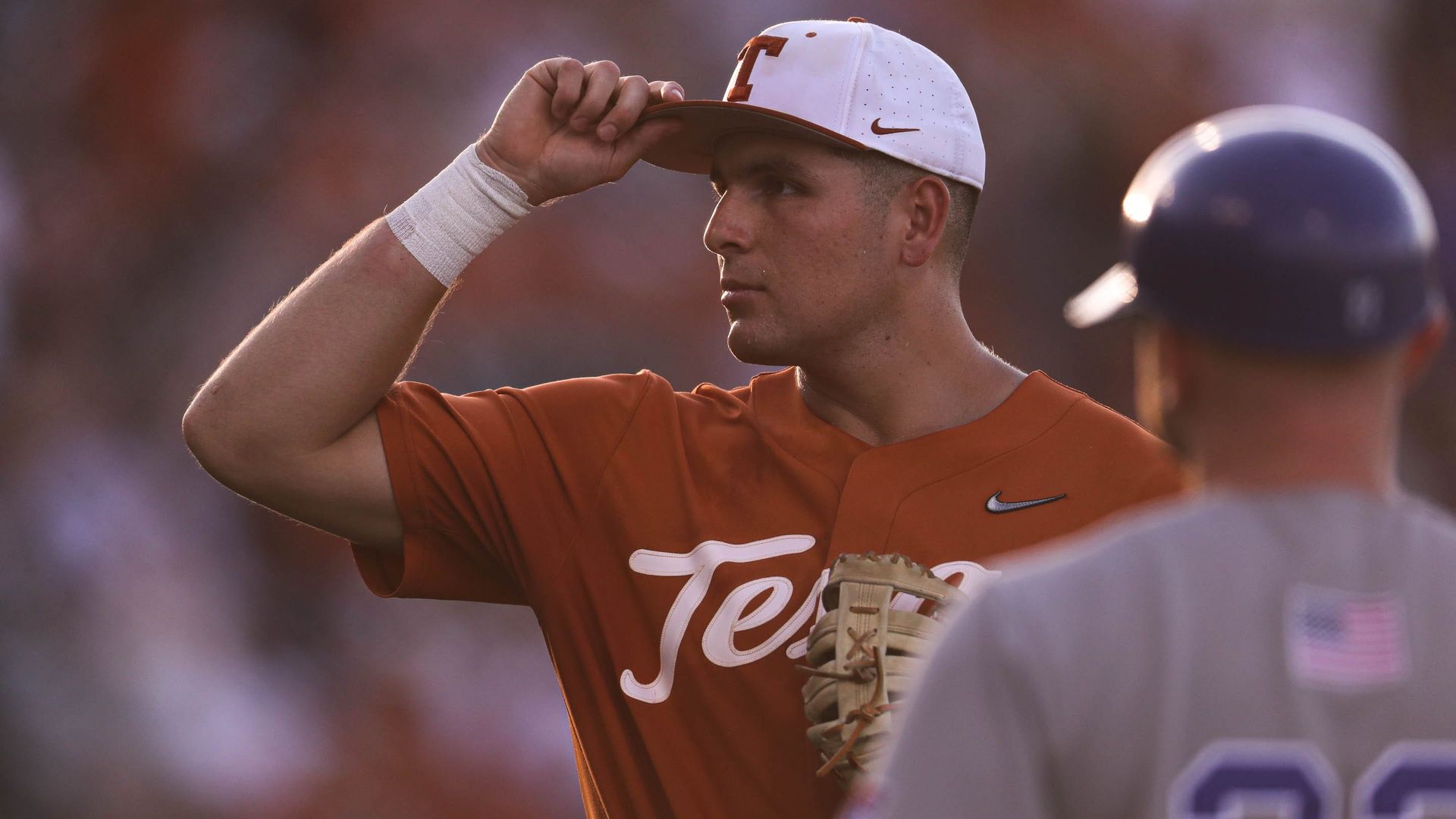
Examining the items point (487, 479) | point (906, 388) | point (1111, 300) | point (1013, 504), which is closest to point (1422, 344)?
point (1111, 300)

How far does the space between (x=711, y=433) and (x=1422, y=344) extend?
1.63 metres

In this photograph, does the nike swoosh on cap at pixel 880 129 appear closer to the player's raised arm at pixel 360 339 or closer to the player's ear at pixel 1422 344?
the player's raised arm at pixel 360 339

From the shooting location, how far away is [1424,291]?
4.39 feet

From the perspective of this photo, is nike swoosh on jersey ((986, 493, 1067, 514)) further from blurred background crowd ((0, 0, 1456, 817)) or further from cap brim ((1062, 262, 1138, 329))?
blurred background crowd ((0, 0, 1456, 817))

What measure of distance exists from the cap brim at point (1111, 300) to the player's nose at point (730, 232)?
1.23 m

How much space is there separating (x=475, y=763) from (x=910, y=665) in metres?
4.06

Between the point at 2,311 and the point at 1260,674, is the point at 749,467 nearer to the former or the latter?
the point at 1260,674

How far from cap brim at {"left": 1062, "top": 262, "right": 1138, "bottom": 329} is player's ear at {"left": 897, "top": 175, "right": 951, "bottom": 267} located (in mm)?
1294

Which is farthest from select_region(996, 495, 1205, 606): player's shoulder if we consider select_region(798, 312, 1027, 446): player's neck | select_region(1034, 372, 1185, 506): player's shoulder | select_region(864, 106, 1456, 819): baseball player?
select_region(798, 312, 1027, 446): player's neck

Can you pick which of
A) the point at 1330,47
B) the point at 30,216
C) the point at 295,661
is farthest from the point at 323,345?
the point at 1330,47

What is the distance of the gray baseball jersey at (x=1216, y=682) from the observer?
1.21 meters

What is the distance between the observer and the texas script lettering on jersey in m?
2.56

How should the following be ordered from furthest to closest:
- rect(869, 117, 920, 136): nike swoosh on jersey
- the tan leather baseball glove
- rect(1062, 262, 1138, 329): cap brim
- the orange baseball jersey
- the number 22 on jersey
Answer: rect(869, 117, 920, 136): nike swoosh on jersey, the orange baseball jersey, the tan leather baseball glove, rect(1062, 262, 1138, 329): cap brim, the number 22 on jersey

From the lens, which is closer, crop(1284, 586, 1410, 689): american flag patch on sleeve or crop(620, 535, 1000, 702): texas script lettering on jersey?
crop(1284, 586, 1410, 689): american flag patch on sleeve
